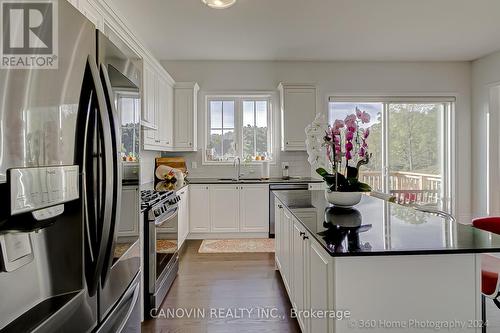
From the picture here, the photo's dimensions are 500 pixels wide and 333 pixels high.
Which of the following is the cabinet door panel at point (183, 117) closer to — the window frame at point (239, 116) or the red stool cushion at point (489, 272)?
the window frame at point (239, 116)

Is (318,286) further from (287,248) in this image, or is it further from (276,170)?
(276,170)

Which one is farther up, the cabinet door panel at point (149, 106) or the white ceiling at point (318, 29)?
the white ceiling at point (318, 29)

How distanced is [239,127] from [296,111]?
3.50 ft

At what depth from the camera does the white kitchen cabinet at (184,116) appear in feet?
15.9

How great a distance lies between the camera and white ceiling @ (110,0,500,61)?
333 cm

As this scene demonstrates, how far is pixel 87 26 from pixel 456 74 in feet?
20.3

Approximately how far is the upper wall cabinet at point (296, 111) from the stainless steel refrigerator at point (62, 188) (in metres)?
3.95

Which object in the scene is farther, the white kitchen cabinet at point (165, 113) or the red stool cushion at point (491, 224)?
the white kitchen cabinet at point (165, 113)

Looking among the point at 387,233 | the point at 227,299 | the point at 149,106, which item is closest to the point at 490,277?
the point at 387,233

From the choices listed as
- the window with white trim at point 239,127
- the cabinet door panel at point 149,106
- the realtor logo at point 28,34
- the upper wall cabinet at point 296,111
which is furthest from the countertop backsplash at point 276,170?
the realtor logo at point 28,34

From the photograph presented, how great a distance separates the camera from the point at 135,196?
5.45ft

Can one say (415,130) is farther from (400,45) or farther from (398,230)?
(398,230)

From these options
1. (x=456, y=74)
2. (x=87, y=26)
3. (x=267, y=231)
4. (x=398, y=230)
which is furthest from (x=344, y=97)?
(x=87, y=26)

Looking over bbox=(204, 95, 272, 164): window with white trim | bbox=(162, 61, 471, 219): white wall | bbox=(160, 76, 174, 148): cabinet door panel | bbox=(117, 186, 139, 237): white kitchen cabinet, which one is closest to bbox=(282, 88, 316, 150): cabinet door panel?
bbox=(162, 61, 471, 219): white wall
